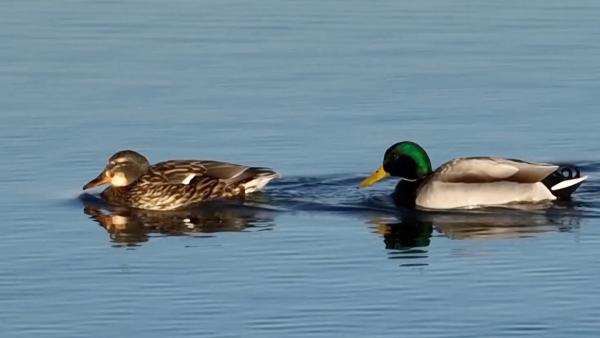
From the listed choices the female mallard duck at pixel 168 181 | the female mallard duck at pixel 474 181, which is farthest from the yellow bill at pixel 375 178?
the female mallard duck at pixel 168 181

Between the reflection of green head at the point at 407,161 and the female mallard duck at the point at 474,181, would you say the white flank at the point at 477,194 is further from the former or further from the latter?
the reflection of green head at the point at 407,161

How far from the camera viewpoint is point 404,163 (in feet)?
64.5

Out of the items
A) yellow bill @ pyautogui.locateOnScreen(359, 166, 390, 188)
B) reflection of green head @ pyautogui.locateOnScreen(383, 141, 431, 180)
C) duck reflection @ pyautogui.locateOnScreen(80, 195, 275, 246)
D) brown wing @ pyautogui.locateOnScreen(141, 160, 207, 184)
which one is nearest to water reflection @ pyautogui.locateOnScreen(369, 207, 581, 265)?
yellow bill @ pyautogui.locateOnScreen(359, 166, 390, 188)

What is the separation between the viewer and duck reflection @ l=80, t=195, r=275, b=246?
17.9 metres

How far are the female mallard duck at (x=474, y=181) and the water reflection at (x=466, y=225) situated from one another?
0.23 m

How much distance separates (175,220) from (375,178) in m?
1.98

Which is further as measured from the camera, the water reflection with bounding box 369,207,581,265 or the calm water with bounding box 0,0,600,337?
the water reflection with bounding box 369,207,581,265

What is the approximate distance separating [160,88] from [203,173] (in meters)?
3.98

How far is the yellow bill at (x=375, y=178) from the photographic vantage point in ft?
63.8

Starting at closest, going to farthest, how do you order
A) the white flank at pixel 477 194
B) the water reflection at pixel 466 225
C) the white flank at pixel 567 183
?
1. the water reflection at pixel 466 225
2. the white flank at pixel 567 183
3. the white flank at pixel 477 194

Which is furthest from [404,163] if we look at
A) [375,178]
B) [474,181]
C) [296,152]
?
[296,152]

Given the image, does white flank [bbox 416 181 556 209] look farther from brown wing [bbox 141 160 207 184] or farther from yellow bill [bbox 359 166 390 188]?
brown wing [bbox 141 160 207 184]

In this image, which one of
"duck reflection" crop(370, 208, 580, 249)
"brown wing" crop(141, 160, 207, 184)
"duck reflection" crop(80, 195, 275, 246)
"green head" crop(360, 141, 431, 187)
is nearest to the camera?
"duck reflection" crop(370, 208, 580, 249)

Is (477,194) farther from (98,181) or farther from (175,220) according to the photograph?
(98,181)
